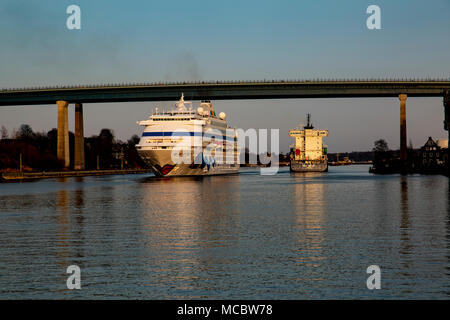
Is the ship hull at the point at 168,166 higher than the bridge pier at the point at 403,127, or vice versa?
the bridge pier at the point at 403,127

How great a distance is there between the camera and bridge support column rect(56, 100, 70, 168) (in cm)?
12300

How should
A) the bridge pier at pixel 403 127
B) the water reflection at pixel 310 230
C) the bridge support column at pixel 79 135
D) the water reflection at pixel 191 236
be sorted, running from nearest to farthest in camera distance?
the water reflection at pixel 191 236 < the water reflection at pixel 310 230 < the bridge pier at pixel 403 127 < the bridge support column at pixel 79 135

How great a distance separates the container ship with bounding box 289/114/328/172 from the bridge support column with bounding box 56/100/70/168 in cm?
5262

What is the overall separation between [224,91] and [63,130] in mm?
35723

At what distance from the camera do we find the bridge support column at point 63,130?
12300cm

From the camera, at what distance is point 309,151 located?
14350cm

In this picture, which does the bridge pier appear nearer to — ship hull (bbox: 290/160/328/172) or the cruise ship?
ship hull (bbox: 290/160/328/172)

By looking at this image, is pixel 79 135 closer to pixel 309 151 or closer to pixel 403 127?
pixel 309 151

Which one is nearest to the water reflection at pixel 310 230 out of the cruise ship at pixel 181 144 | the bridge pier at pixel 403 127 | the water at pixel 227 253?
the water at pixel 227 253

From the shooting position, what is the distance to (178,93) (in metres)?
A: 119

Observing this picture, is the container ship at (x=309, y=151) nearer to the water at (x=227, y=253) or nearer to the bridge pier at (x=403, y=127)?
the bridge pier at (x=403, y=127)

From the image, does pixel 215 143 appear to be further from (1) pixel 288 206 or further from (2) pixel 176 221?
(2) pixel 176 221

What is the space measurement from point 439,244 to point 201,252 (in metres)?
8.65
